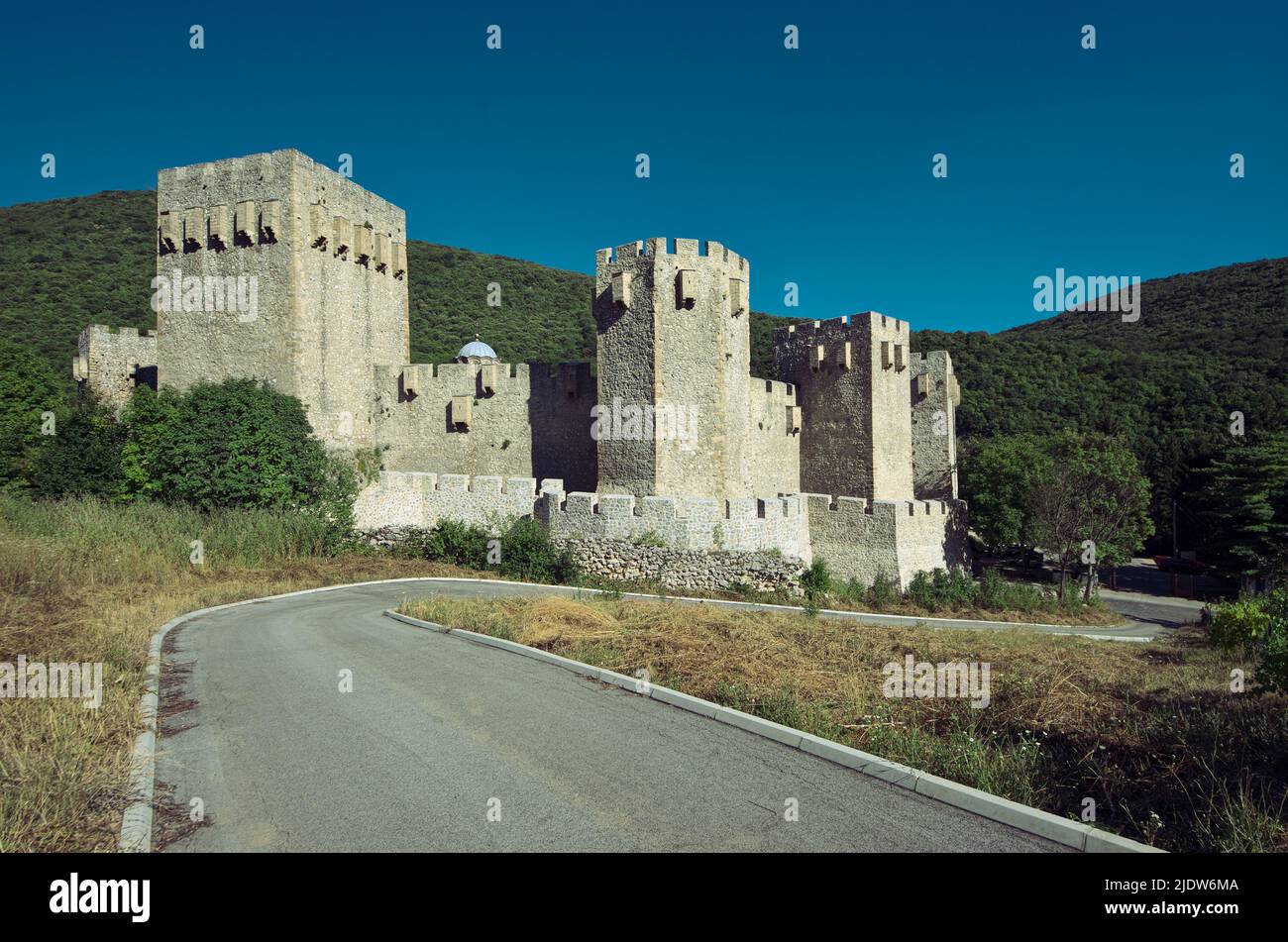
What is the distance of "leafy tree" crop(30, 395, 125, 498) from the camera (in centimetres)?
1922

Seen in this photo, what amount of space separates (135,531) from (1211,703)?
1792cm

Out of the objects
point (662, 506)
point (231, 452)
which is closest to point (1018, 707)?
point (662, 506)

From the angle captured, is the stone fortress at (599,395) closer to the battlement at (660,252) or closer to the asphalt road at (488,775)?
the battlement at (660,252)

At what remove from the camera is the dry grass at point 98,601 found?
438 centimetres

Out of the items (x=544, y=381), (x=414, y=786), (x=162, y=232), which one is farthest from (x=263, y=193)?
(x=414, y=786)

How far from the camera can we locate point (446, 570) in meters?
17.9

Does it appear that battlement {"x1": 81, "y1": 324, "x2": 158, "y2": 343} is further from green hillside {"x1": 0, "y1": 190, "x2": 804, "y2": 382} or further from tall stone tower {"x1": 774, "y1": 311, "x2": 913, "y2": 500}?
tall stone tower {"x1": 774, "y1": 311, "x2": 913, "y2": 500}

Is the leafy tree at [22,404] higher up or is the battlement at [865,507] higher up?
the leafy tree at [22,404]

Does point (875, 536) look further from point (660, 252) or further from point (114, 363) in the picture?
point (114, 363)

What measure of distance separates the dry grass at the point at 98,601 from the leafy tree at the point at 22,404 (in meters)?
9.40

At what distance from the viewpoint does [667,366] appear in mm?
18594

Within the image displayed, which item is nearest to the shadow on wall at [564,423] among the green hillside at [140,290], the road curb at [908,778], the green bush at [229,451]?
the green bush at [229,451]

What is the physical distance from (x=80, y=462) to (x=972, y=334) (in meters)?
62.4
